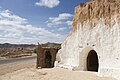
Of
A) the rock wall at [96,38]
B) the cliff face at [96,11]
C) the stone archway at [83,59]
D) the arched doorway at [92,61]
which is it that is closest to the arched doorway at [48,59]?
the rock wall at [96,38]

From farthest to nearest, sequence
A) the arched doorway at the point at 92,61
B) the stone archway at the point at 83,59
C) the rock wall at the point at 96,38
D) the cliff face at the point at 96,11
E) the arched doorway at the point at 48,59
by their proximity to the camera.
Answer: the arched doorway at the point at 48,59
the arched doorway at the point at 92,61
the stone archway at the point at 83,59
the cliff face at the point at 96,11
the rock wall at the point at 96,38

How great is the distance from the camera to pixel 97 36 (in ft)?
46.2

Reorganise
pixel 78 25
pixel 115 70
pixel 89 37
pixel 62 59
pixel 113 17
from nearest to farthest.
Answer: pixel 115 70
pixel 113 17
pixel 89 37
pixel 78 25
pixel 62 59

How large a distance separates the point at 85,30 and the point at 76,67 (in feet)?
9.41

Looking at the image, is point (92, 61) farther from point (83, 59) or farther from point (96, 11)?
point (96, 11)

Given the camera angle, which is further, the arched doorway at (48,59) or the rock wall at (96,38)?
the arched doorway at (48,59)

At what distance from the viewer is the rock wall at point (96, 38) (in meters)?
12.6

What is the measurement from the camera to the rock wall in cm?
1262

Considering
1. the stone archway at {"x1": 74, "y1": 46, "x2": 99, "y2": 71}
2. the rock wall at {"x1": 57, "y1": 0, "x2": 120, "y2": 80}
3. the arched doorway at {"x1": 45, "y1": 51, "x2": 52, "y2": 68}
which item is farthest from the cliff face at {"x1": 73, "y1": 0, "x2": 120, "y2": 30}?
the arched doorway at {"x1": 45, "y1": 51, "x2": 52, "y2": 68}

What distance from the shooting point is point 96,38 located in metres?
14.2

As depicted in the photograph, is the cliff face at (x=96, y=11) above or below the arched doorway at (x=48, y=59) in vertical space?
above

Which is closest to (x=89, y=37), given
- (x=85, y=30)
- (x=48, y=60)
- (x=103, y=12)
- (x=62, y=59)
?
(x=85, y=30)

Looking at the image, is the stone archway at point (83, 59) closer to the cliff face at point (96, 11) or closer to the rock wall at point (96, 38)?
the rock wall at point (96, 38)

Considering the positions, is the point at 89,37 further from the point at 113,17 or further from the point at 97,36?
the point at 113,17
